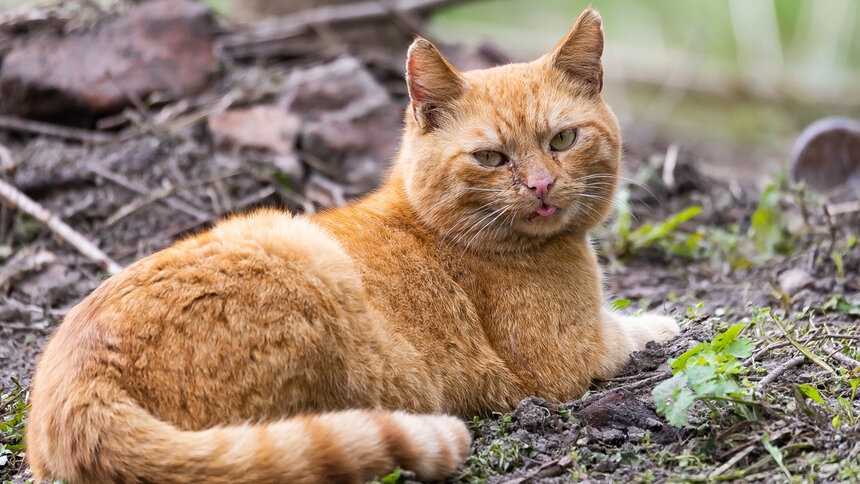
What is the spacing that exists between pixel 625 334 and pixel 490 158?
107 centimetres

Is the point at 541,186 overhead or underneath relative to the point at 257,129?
overhead

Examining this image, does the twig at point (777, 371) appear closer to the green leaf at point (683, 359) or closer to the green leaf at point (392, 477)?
the green leaf at point (683, 359)

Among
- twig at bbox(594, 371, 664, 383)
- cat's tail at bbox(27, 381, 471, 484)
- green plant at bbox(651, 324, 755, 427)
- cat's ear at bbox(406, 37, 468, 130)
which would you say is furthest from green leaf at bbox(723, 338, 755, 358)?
cat's ear at bbox(406, 37, 468, 130)

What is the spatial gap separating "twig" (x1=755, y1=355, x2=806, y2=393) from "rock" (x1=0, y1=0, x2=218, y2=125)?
5.15m

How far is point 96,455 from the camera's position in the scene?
2533 mm

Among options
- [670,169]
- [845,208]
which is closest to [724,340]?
[845,208]

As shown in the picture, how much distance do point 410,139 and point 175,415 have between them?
184cm

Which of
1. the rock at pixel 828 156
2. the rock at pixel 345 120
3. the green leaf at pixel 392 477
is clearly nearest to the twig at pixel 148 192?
the rock at pixel 345 120

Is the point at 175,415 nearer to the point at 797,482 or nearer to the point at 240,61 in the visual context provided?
the point at 797,482

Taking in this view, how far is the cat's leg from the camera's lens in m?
3.59

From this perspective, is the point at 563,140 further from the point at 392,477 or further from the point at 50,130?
the point at 50,130

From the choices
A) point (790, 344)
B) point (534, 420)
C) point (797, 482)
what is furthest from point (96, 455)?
point (790, 344)

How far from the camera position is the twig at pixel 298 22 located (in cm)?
718

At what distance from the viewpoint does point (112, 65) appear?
6457 millimetres
